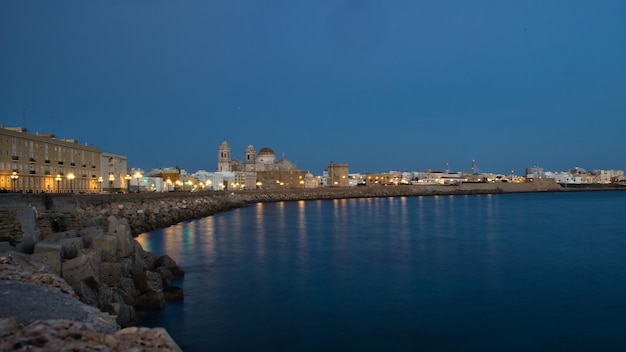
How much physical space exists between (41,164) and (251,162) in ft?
236

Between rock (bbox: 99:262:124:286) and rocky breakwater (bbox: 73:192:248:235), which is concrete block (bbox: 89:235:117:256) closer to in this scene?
rock (bbox: 99:262:124:286)

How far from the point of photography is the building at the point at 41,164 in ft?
99.4

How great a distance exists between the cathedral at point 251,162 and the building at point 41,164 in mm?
58396

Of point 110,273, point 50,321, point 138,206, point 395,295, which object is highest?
point 138,206

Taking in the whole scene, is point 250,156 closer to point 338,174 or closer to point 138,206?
point 338,174

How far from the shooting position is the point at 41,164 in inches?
1350

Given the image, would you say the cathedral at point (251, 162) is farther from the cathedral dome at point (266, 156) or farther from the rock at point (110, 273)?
the rock at point (110, 273)

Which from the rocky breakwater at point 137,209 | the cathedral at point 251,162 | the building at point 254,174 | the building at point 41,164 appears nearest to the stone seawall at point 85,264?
the rocky breakwater at point 137,209

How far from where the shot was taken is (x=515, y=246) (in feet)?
73.5

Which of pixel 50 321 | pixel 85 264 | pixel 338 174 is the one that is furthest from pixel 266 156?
Answer: pixel 50 321

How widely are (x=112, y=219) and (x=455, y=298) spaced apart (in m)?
9.69

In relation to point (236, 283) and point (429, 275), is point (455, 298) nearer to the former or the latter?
point (429, 275)

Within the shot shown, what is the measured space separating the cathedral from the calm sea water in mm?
78830

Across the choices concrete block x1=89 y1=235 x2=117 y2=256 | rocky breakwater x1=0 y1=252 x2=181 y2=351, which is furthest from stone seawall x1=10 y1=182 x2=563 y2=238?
rocky breakwater x1=0 y1=252 x2=181 y2=351
